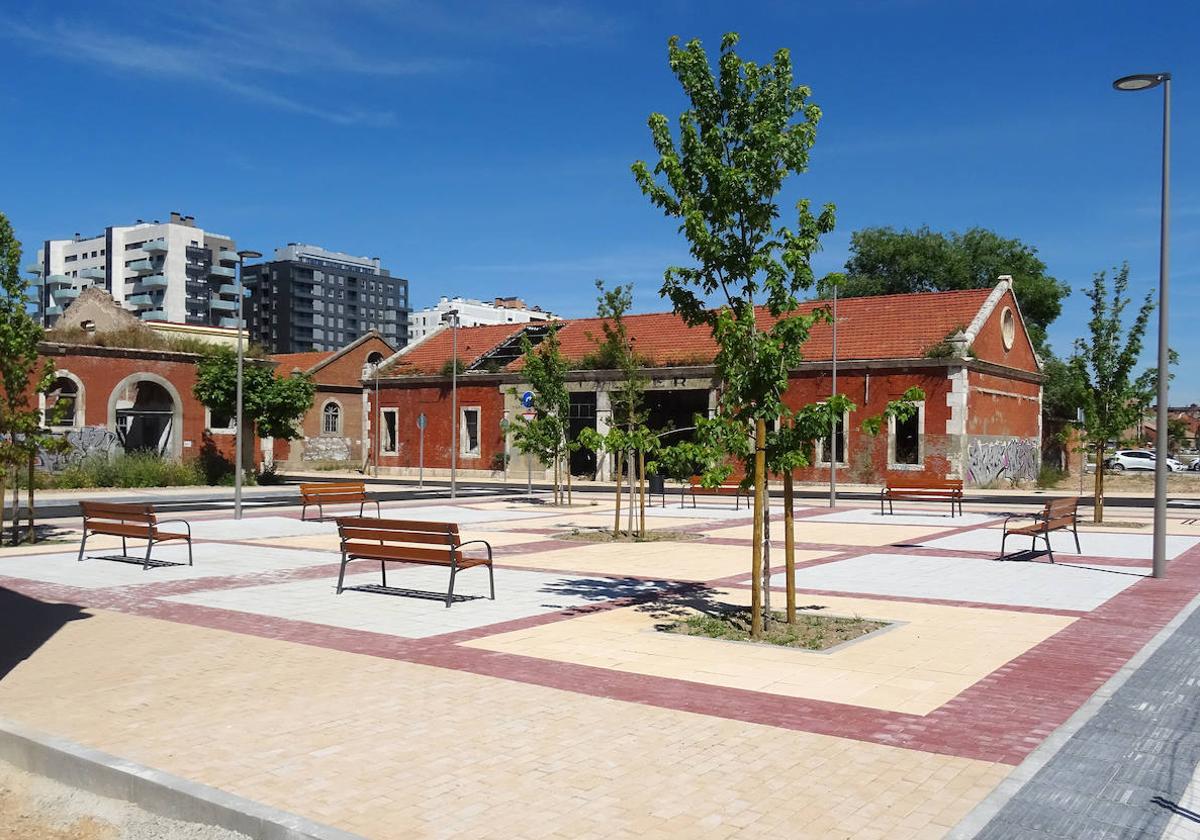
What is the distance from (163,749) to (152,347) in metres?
35.7

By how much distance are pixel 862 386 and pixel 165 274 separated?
102152 millimetres

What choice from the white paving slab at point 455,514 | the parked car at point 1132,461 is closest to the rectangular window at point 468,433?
the white paving slab at point 455,514

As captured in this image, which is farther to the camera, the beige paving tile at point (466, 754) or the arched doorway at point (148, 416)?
the arched doorway at point (148, 416)

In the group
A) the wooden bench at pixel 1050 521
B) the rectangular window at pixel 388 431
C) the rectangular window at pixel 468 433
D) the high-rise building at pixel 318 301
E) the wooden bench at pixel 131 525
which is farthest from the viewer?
the high-rise building at pixel 318 301

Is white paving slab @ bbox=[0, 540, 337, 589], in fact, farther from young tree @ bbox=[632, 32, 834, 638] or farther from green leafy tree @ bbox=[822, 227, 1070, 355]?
green leafy tree @ bbox=[822, 227, 1070, 355]

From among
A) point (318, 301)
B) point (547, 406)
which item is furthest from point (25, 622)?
point (318, 301)

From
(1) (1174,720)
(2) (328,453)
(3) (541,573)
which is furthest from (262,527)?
(2) (328,453)

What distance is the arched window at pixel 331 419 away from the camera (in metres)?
53.4

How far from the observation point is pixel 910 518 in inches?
930

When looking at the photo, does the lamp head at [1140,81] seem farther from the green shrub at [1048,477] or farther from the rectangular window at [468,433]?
the rectangular window at [468,433]

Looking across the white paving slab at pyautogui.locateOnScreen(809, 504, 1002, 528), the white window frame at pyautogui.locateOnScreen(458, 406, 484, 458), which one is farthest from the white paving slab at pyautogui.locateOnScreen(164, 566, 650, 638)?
the white window frame at pyautogui.locateOnScreen(458, 406, 484, 458)

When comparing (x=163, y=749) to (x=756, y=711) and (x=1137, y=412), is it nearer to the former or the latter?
(x=756, y=711)

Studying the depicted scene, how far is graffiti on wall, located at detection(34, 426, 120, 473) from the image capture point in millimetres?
34188

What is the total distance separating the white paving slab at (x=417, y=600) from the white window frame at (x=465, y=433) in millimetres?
33814
